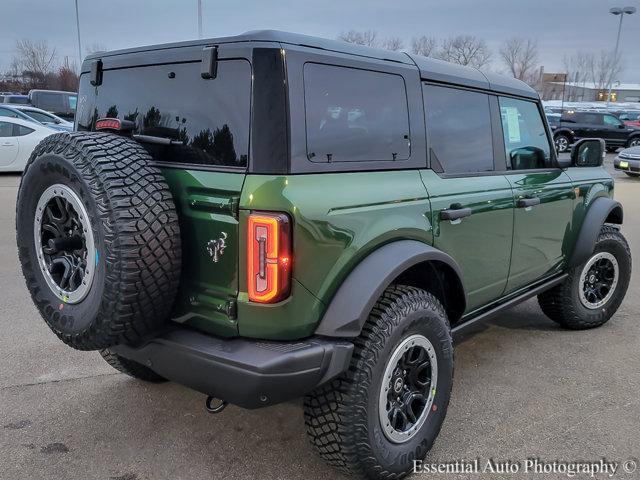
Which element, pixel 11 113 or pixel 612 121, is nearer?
pixel 11 113

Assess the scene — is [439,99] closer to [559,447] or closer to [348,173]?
[348,173]

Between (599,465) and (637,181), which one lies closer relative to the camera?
(599,465)

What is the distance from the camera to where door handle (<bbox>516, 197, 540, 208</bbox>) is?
11.7 ft

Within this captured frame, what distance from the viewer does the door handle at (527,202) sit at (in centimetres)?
358

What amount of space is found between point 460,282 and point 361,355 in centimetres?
91

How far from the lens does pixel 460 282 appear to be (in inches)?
122

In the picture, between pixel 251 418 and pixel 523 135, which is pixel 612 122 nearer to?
pixel 523 135

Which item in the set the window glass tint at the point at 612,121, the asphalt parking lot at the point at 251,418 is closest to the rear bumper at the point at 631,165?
the window glass tint at the point at 612,121

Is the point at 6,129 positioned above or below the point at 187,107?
below

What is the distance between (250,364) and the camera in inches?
86.9

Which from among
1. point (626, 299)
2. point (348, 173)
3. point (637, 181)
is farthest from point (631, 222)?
point (348, 173)

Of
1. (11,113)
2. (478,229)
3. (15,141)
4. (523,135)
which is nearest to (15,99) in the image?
(11,113)

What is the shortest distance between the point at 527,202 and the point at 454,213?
0.90 metres

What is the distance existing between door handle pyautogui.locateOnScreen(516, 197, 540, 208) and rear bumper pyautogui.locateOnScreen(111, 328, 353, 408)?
1754 millimetres
